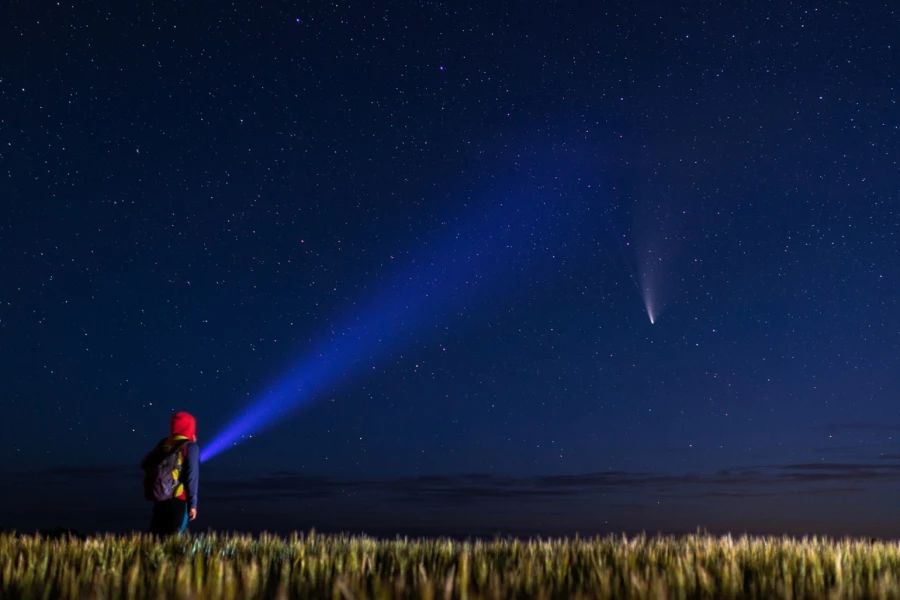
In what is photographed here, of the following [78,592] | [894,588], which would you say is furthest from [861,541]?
[78,592]

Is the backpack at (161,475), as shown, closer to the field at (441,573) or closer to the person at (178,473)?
the person at (178,473)

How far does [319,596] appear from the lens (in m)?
5.58

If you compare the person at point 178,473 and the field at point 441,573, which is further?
the person at point 178,473

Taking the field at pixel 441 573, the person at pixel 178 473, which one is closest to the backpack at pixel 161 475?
the person at pixel 178 473

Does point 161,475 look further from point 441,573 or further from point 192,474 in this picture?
point 441,573

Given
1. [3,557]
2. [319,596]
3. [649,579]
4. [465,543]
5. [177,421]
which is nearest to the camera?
[319,596]

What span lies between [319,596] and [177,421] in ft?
22.6

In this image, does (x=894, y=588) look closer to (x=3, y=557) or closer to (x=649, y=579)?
(x=649, y=579)

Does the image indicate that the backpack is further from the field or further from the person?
the field

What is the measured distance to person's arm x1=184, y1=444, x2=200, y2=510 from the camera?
11.6 metres

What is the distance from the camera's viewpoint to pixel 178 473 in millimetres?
11812

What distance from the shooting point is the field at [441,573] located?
558cm

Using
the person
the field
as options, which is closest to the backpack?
the person

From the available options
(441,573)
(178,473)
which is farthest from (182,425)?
(441,573)
